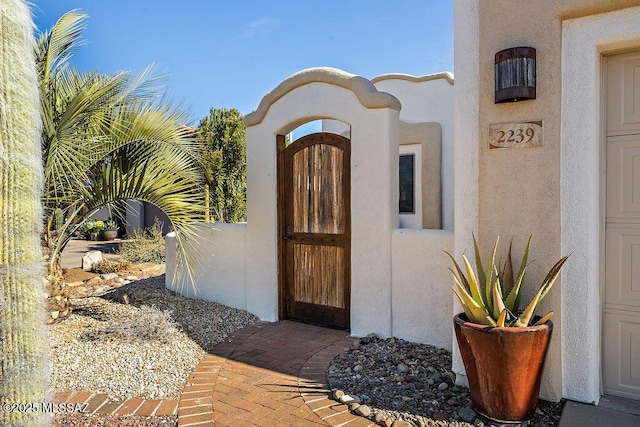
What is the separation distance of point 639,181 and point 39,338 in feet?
15.3

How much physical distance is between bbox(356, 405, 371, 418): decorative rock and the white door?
209cm

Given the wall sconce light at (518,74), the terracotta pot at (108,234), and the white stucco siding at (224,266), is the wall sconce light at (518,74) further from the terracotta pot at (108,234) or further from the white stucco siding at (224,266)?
the terracotta pot at (108,234)

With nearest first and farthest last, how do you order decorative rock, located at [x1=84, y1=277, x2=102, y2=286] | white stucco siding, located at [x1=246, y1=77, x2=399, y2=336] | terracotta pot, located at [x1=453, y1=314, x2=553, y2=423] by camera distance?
terracotta pot, located at [x1=453, y1=314, x2=553, y2=423], white stucco siding, located at [x1=246, y1=77, x2=399, y2=336], decorative rock, located at [x1=84, y1=277, x2=102, y2=286]

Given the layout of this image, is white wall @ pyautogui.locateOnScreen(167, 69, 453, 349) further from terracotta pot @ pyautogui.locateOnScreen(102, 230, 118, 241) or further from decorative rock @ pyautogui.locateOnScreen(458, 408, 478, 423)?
terracotta pot @ pyautogui.locateOnScreen(102, 230, 118, 241)

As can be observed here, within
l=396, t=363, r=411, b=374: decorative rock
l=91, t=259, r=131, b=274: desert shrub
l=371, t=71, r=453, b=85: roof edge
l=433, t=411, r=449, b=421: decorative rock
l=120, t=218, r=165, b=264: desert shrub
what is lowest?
l=433, t=411, r=449, b=421: decorative rock

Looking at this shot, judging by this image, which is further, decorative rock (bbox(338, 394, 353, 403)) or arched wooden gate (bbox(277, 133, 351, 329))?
arched wooden gate (bbox(277, 133, 351, 329))

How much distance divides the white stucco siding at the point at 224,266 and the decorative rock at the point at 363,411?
11.9 feet

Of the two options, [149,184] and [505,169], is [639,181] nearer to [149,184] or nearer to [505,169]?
[505,169]

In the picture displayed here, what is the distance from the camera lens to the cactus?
2717mm

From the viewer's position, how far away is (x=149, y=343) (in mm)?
5324

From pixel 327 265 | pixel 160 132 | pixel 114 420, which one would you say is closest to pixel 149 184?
pixel 160 132

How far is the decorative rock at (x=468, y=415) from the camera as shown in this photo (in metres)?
3.48

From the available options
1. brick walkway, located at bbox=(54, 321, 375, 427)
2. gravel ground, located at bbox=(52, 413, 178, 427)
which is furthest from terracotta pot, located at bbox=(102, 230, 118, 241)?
gravel ground, located at bbox=(52, 413, 178, 427)

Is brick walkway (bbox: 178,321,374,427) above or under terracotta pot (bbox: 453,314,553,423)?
under
